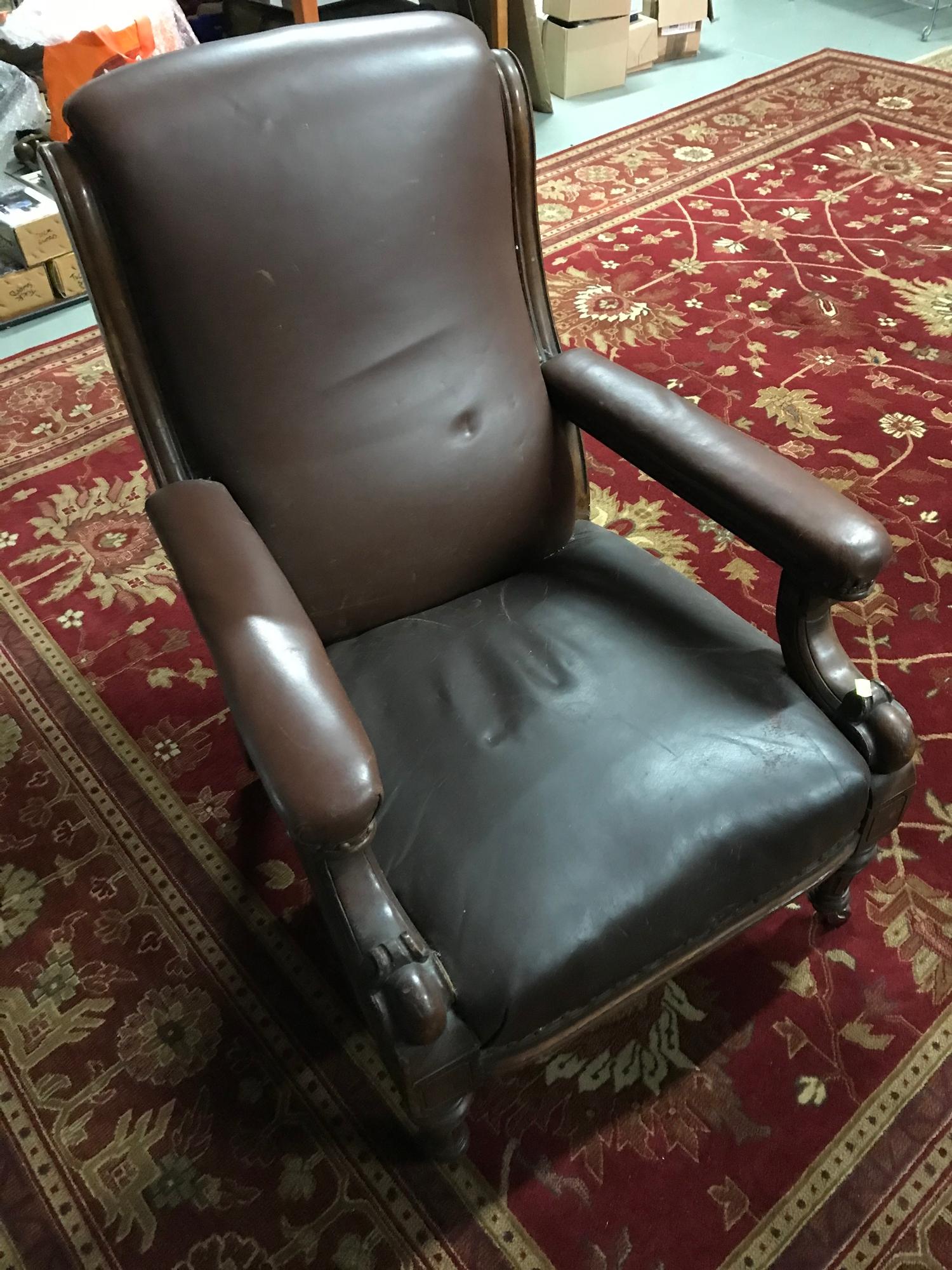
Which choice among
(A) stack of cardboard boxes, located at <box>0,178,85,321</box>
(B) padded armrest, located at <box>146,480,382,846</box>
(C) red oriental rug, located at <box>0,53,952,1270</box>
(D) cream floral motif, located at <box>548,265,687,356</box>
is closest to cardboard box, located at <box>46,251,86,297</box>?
(A) stack of cardboard boxes, located at <box>0,178,85,321</box>

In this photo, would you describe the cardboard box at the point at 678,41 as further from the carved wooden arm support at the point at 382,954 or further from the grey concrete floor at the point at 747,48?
the carved wooden arm support at the point at 382,954

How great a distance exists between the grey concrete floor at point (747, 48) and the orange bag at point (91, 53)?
1291 mm

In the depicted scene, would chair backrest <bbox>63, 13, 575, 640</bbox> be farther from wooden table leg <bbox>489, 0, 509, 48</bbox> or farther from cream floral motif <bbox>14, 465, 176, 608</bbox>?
wooden table leg <bbox>489, 0, 509, 48</bbox>

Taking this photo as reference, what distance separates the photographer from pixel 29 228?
2443 millimetres

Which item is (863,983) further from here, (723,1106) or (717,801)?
(717,801)

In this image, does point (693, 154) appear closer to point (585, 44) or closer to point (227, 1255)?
point (585, 44)

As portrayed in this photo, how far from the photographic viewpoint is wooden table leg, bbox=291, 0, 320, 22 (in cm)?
277

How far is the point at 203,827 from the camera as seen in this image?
146 cm

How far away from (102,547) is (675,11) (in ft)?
10.4

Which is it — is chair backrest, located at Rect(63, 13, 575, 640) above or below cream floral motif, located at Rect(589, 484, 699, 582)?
above

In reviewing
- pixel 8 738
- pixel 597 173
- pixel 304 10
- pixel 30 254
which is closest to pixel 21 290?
pixel 30 254

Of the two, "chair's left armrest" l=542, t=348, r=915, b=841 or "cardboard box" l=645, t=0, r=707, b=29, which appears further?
"cardboard box" l=645, t=0, r=707, b=29

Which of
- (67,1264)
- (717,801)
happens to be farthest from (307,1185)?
(717,801)

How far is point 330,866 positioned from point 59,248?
2313 mm
